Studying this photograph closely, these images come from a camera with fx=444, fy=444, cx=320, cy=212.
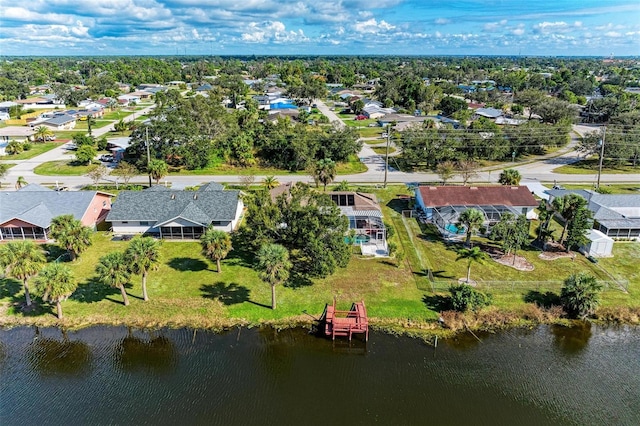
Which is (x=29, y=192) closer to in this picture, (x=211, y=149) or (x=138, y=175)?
(x=138, y=175)

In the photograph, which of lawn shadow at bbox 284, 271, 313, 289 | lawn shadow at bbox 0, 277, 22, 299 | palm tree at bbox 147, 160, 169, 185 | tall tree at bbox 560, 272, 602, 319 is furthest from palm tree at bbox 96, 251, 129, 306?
tall tree at bbox 560, 272, 602, 319

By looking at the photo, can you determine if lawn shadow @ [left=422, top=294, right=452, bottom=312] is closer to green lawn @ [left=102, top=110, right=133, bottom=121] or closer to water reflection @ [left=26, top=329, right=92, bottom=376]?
water reflection @ [left=26, top=329, right=92, bottom=376]

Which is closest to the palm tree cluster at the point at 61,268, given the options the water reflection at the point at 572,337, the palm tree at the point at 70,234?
the palm tree at the point at 70,234

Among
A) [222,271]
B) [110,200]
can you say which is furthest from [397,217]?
[110,200]

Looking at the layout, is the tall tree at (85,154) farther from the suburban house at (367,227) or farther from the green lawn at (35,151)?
the suburban house at (367,227)

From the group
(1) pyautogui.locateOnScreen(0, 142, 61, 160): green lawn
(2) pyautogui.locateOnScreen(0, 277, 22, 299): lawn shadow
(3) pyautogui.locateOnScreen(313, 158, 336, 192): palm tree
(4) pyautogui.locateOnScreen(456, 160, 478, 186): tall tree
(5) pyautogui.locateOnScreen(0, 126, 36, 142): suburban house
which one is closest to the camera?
(2) pyautogui.locateOnScreen(0, 277, 22, 299): lawn shadow

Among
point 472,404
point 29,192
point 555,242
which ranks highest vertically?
point 29,192

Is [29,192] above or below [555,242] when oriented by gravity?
above
